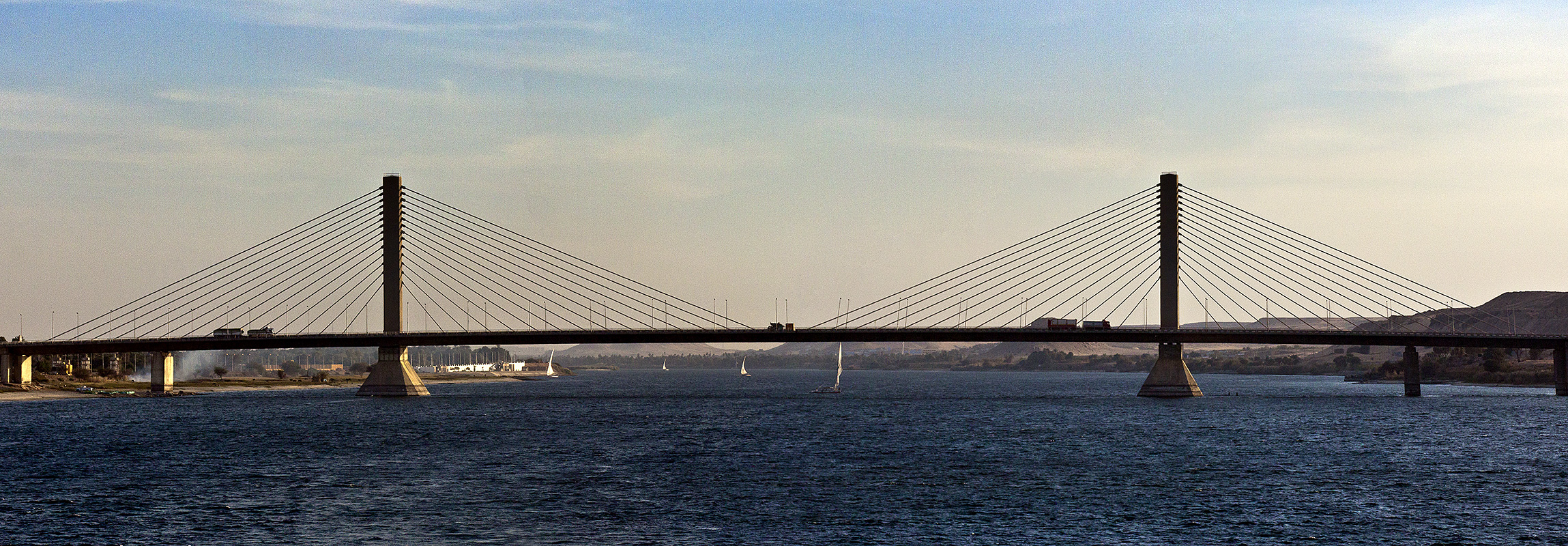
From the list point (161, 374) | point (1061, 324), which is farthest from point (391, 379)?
point (1061, 324)

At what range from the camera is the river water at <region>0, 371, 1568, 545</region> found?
4359 cm

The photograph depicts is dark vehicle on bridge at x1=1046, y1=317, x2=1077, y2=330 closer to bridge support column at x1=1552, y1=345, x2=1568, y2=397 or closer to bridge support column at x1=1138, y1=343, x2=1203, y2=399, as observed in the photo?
bridge support column at x1=1138, y1=343, x2=1203, y2=399

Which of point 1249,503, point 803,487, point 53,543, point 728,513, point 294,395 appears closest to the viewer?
point 53,543

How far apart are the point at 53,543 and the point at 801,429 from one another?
59499 millimetres

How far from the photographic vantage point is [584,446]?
78.1 metres

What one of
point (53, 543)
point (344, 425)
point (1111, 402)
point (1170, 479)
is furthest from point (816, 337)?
point (53, 543)

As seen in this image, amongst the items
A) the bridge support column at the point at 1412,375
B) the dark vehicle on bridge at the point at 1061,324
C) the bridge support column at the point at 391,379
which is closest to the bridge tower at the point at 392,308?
the bridge support column at the point at 391,379

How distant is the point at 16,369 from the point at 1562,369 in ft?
603

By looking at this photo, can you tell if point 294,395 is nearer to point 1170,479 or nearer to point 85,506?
point 85,506

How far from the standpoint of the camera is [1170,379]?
14700 centimetres

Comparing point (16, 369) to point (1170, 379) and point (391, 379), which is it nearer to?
point (391, 379)

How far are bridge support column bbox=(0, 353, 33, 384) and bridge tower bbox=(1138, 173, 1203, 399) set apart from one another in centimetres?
13134

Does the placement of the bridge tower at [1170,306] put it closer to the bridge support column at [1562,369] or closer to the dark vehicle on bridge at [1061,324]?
the dark vehicle on bridge at [1061,324]

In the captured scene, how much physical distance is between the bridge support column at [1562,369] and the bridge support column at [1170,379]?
43843mm
